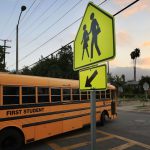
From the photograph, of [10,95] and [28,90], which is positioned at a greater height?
[28,90]

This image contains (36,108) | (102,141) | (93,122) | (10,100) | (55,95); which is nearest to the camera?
(93,122)

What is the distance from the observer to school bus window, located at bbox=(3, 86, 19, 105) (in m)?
8.47

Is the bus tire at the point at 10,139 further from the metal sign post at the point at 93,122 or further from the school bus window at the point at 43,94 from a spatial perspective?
the metal sign post at the point at 93,122

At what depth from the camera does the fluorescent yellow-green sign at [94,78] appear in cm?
296

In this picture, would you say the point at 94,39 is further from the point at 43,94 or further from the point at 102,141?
the point at 102,141

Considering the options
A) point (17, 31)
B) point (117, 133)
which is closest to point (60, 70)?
point (17, 31)

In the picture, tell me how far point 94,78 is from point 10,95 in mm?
6102

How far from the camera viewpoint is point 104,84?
2936mm

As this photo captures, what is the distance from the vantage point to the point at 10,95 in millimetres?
8664

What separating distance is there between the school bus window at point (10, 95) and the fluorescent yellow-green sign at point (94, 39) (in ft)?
17.9

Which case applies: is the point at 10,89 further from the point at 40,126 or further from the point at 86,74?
the point at 86,74

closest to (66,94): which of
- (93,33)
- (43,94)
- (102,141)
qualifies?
(43,94)

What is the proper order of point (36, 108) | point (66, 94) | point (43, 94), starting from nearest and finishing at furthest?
point (36, 108), point (43, 94), point (66, 94)

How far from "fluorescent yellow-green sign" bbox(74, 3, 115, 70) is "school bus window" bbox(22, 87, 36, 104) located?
5.94 m
